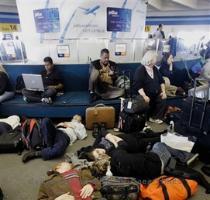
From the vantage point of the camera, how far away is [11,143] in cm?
269

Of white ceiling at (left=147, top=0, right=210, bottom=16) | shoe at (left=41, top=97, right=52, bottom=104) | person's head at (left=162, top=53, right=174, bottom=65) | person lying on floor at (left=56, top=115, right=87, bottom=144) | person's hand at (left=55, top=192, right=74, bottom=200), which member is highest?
white ceiling at (left=147, top=0, right=210, bottom=16)

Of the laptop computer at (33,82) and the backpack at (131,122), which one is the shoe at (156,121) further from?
the laptop computer at (33,82)

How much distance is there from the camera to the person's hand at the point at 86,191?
5.66ft

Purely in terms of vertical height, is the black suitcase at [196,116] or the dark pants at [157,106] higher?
the black suitcase at [196,116]

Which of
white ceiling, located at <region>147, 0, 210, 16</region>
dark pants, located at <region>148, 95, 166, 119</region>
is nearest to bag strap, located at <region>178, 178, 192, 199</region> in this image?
dark pants, located at <region>148, 95, 166, 119</region>

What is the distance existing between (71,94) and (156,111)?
150cm

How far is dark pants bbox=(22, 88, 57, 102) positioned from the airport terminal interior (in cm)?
2

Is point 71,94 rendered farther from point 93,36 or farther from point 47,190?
point 47,190

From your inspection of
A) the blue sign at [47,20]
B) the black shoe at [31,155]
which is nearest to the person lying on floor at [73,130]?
the black shoe at [31,155]

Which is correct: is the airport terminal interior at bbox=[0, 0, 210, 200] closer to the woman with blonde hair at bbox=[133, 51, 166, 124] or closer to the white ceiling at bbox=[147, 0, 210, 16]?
the woman with blonde hair at bbox=[133, 51, 166, 124]

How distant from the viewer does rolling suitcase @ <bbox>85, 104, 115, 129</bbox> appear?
3232 millimetres

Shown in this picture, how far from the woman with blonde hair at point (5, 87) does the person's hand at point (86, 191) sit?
8.00ft

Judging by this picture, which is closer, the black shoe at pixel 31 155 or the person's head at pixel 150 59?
the black shoe at pixel 31 155

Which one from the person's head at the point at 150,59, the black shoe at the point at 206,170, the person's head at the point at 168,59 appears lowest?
the black shoe at the point at 206,170
